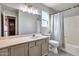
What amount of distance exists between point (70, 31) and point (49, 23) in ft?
1.92

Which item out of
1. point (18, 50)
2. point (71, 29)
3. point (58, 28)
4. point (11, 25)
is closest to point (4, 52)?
point (18, 50)

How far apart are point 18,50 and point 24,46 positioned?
0.57ft

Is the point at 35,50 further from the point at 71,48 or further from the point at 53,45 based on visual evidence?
the point at 71,48

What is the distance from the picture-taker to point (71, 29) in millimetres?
2443

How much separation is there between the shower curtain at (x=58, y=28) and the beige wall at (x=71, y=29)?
0.11 meters

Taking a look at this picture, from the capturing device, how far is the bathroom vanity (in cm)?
163

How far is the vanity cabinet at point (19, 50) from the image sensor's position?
1.74 meters

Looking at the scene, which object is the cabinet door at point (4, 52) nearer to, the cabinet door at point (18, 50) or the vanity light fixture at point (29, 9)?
the cabinet door at point (18, 50)

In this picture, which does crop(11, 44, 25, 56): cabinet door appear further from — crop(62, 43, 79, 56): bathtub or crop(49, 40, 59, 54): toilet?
crop(62, 43, 79, 56): bathtub

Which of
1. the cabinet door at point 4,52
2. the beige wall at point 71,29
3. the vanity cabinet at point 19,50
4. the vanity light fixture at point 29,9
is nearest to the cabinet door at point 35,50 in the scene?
the vanity cabinet at point 19,50

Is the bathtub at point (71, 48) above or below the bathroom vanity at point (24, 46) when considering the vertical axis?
below

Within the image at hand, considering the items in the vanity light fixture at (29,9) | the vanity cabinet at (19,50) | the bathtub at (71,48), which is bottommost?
the bathtub at (71,48)

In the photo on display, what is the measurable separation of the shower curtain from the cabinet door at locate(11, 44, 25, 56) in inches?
36.6

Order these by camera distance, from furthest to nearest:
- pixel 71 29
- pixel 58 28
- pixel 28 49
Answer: pixel 58 28 → pixel 71 29 → pixel 28 49
